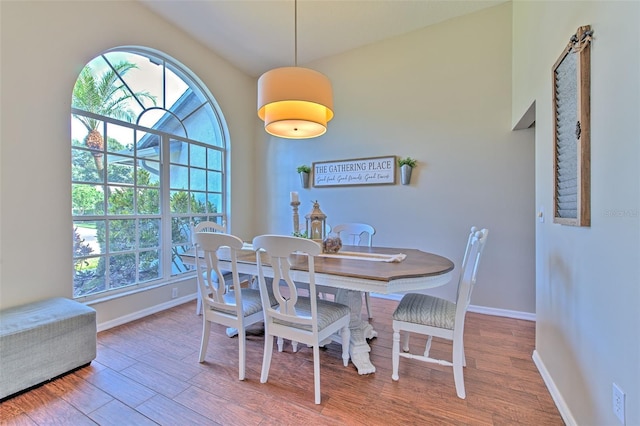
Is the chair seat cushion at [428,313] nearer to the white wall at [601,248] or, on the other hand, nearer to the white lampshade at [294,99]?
the white wall at [601,248]

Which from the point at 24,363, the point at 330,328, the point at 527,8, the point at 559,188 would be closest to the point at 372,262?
the point at 330,328

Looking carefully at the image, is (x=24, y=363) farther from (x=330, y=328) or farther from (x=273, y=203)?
(x=273, y=203)

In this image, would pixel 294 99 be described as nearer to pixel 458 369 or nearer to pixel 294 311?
pixel 294 311

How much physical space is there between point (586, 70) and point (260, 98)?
72.7 inches

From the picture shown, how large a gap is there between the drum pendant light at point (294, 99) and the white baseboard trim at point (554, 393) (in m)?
2.28

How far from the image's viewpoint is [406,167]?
3.23 m

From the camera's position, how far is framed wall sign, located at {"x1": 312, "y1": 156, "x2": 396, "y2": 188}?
3410 mm

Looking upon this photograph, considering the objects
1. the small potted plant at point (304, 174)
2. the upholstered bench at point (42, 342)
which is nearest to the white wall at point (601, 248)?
the small potted plant at point (304, 174)

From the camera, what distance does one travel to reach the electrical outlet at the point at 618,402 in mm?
1022

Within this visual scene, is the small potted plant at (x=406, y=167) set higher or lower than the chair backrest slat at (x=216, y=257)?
higher

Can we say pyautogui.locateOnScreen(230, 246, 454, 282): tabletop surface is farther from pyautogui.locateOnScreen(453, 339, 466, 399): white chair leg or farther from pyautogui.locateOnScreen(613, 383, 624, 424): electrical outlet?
pyautogui.locateOnScreen(613, 383, 624, 424): electrical outlet

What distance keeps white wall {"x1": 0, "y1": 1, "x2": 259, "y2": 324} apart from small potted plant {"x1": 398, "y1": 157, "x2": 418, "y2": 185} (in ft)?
10.1

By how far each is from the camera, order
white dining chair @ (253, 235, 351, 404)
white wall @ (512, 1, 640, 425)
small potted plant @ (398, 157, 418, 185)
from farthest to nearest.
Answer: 1. small potted plant @ (398, 157, 418, 185)
2. white dining chair @ (253, 235, 351, 404)
3. white wall @ (512, 1, 640, 425)

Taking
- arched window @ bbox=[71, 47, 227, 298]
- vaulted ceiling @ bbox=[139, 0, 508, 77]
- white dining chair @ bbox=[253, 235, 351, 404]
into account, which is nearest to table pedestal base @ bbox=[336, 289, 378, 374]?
white dining chair @ bbox=[253, 235, 351, 404]
